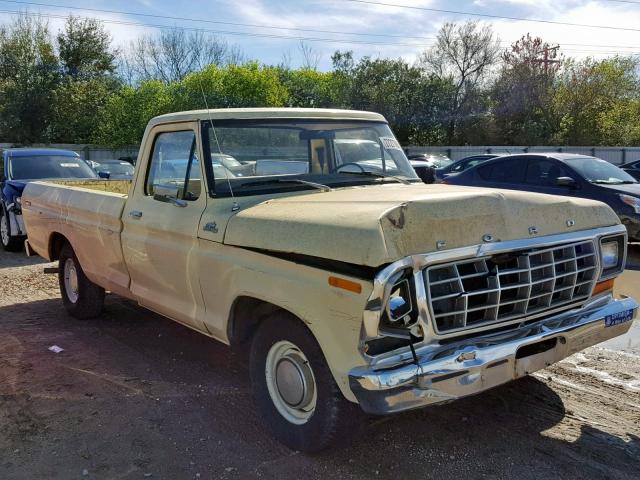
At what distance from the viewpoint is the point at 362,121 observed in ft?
16.3

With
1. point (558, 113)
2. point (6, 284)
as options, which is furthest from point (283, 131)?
point (558, 113)

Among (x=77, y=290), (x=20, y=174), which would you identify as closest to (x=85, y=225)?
(x=77, y=290)

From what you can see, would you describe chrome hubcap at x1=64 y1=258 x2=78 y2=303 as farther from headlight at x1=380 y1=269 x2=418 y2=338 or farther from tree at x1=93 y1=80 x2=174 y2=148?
tree at x1=93 y1=80 x2=174 y2=148

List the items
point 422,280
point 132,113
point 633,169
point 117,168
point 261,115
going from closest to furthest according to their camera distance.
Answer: point 422,280 → point 261,115 → point 633,169 → point 117,168 → point 132,113

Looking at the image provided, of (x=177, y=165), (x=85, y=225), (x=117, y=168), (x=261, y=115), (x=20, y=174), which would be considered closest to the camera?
(x=261, y=115)

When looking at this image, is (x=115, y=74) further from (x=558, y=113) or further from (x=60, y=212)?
(x=60, y=212)

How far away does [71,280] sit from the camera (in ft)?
21.5

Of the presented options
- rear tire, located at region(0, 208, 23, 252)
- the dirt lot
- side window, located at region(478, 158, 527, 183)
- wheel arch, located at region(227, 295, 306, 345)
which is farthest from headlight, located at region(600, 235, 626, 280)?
rear tire, located at region(0, 208, 23, 252)

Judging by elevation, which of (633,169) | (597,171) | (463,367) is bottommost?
(633,169)

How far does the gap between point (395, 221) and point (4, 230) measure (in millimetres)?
9872

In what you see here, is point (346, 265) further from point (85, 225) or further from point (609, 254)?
point (85, 225)

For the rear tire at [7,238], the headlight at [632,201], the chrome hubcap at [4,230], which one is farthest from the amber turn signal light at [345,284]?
the chrome hubcap at [4,230]

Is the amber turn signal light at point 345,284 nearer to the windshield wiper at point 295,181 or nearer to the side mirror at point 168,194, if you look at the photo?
the windshield wiper at point 295,181

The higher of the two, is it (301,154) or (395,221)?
(301,154)
